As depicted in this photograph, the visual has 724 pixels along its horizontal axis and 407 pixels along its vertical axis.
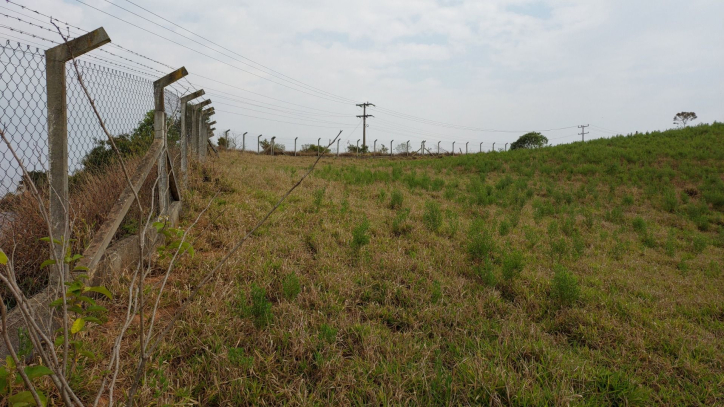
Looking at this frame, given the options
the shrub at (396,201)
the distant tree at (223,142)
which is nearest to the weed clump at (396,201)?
the shrub at (396,201)

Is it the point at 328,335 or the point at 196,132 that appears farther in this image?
the point at 196,132

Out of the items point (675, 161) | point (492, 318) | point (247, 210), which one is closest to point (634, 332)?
point (492, 318)

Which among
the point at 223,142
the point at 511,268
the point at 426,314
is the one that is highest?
the point at 223,142

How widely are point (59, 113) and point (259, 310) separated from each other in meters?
2.10

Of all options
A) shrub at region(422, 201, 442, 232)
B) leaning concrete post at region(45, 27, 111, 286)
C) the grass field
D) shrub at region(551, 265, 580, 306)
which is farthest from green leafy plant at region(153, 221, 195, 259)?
shrub at region(422, 201, 442, 232)

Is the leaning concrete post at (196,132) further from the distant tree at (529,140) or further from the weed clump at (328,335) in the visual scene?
the distant tree at (529,140)

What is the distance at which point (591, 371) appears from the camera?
8.26 feet

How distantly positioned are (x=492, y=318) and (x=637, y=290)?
2063mm

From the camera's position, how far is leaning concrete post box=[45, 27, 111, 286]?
265 centimetres

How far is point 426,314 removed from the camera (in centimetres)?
322

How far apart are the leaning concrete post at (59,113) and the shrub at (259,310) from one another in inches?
51.7

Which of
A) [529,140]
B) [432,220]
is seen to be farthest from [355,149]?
[432,220]

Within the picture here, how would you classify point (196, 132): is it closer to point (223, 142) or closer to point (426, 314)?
point (426, 314)

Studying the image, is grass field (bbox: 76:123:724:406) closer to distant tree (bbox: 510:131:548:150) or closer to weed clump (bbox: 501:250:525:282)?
weed clump (bbox: 501:250:525:282)
